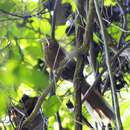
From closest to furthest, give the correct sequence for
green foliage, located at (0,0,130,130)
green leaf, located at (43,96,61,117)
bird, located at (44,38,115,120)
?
green foliage, located at (0,0,130,130)
green leaf, located at (43,96,61,117)
bird, located at (44,38,115,120)

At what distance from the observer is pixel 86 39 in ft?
3.85

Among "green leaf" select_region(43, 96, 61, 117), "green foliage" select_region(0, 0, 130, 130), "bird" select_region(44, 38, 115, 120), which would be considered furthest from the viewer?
"bird" select_region(44, 38, 115, 120)

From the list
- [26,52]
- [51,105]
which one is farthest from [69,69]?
[51,105]

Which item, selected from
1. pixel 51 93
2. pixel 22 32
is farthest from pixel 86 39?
pixel 22 32

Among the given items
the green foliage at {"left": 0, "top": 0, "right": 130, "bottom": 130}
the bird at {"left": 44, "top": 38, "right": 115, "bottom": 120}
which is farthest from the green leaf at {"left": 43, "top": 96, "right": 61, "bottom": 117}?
the bird at {"left": 44, "top": 38, "right": 115, "bottom": 120}

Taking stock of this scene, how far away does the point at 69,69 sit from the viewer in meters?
1.51

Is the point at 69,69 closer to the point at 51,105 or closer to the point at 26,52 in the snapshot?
the point at 26,52

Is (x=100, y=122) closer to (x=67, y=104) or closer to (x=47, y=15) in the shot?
(x=67, y=104)

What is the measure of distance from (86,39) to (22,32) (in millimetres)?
575

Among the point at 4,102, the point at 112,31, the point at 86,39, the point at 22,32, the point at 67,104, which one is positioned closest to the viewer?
the point at 4,102

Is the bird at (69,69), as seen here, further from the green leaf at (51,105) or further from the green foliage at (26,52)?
the green leaf at (51,105)

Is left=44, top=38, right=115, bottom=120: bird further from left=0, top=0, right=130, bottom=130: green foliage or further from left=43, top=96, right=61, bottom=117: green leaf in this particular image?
left=43, top=96, right=61, bottom=117: green leaf

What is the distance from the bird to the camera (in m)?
1.38

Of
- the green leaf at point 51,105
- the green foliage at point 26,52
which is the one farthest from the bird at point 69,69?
the green leaf at point 51,105
